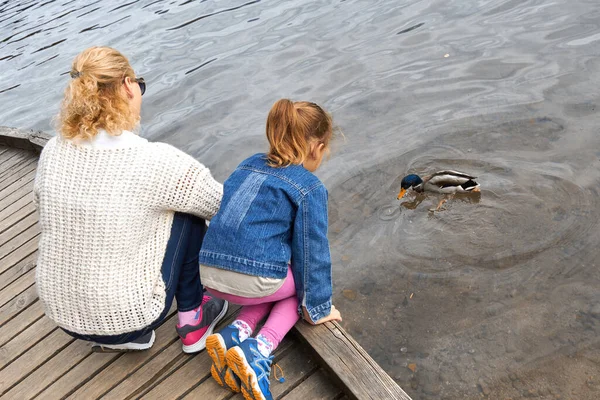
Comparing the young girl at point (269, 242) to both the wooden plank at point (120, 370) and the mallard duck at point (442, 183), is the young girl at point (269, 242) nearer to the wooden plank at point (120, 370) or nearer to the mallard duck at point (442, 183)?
the wooden plank at point (120, 370)

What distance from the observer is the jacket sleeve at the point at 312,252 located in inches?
112

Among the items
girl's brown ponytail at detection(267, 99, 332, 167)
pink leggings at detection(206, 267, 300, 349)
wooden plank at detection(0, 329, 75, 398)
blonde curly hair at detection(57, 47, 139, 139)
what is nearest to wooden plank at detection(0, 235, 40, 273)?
wooden plank at detection(0, 329, 75, 398)

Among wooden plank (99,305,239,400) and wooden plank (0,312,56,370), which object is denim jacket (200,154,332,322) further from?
wooden plank (0,312,56,370)

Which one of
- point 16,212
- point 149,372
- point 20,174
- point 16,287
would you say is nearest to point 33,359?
point 149,372

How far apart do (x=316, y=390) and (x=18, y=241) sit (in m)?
2.97

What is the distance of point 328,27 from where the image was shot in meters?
10.1

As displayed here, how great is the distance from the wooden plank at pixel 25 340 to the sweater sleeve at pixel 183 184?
1.44 m

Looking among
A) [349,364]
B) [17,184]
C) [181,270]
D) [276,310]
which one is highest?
[181,270]

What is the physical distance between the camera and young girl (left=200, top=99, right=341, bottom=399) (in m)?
2.78

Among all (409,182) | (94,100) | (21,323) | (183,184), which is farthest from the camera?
(409,182)

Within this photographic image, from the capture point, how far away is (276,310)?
3084mm

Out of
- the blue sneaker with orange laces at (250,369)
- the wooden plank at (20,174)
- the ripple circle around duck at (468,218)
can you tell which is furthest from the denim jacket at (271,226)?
the wooden plank at (20,174)

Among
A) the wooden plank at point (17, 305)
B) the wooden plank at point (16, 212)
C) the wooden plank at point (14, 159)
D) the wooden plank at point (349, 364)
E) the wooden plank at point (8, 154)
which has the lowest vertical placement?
the wooden plank at point (8, 154)

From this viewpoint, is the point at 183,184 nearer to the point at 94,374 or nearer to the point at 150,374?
the point at 150,374
